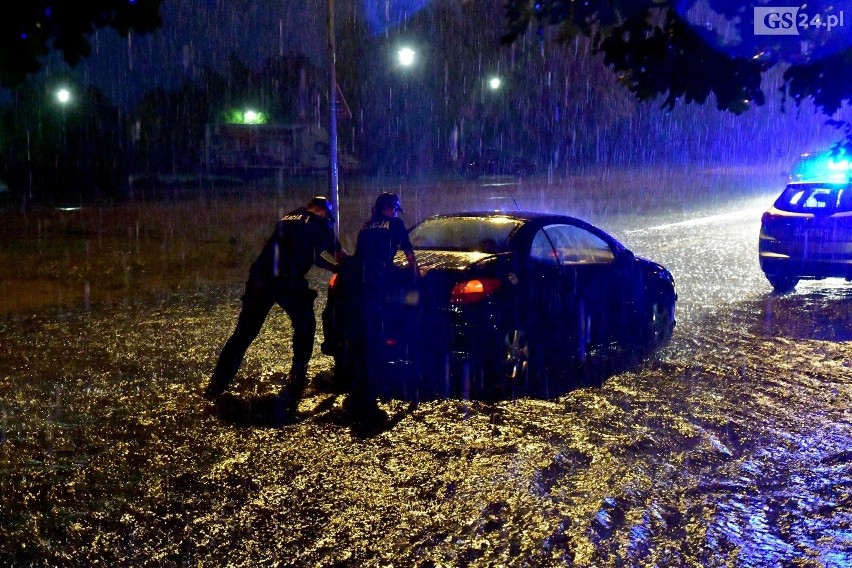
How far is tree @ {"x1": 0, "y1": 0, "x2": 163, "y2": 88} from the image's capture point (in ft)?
11.6

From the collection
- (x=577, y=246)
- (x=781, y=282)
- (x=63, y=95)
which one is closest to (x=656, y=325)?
(x=577, y=246)

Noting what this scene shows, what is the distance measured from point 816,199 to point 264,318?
862 centimetres

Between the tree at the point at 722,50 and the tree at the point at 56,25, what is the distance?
138 inches

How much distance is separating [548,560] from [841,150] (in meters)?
4.20

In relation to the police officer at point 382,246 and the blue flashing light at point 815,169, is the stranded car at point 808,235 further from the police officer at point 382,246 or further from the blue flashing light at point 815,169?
the police officer at point 382,246

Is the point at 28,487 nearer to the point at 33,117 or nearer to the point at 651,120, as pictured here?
the point at 33,117

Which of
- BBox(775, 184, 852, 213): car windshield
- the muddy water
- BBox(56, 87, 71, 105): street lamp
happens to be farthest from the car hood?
BBox(56, 87, 71, 105): street lamp

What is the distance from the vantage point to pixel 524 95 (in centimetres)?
6147

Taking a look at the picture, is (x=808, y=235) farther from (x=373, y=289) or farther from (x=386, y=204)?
(x=373, y=289)

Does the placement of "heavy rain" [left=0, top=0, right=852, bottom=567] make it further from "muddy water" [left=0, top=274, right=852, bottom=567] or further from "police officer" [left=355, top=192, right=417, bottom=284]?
"police officer" [left=355, top=192, right=417, bottom=284]

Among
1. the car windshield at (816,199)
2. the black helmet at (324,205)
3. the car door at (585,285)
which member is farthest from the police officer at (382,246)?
A: the car windshield at (816,199)

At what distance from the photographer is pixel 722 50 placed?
21.2 ft

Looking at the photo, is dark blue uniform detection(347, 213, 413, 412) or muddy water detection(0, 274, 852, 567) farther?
dark blue uniform detection(347, 213, 413, 412)
